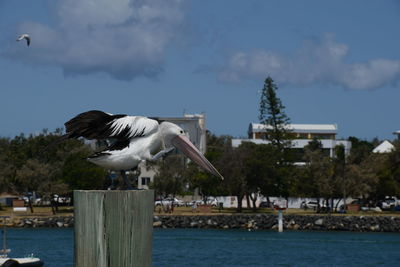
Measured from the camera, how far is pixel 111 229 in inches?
182

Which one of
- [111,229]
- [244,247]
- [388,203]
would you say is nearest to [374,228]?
[244,247]

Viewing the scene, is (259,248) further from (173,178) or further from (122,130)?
(122,130)

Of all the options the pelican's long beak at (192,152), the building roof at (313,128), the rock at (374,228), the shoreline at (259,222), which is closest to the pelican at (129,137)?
the pelican's long beak at (192,152)

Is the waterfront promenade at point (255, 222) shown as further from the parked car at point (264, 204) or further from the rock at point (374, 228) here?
the parked car at point (264, 204)

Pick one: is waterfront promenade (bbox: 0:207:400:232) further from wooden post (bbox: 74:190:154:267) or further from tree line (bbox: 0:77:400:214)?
wooden post (bbox: 74:190:154:267)

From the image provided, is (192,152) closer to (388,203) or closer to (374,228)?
(374,228)

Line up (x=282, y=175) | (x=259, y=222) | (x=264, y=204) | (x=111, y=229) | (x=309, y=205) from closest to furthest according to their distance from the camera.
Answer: (x=111, y=229) → (x=259, y=222) → (x=282, y=175) → (x=264, y=204) → (x=309, y=205)

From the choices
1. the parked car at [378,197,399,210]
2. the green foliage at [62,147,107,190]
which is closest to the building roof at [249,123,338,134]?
the parked car at [378,197,399,210]

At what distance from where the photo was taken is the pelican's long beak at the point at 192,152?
18.1 ft

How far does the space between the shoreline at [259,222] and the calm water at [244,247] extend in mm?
1676

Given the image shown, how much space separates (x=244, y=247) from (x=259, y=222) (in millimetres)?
14600

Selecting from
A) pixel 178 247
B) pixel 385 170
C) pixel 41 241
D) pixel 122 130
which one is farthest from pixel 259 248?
pixel 122 130

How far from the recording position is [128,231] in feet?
15.2

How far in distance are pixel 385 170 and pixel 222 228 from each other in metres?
16.1
